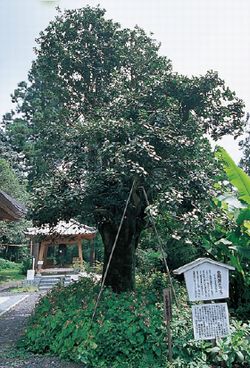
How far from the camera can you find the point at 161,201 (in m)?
6.17

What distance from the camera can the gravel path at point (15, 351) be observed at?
5.50m

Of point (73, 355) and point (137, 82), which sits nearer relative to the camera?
point (73, 355)

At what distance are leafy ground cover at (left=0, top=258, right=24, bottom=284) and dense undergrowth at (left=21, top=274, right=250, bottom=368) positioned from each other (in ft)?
50.3

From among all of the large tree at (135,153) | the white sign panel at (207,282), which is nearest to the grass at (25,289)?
the large tree at (135,153)

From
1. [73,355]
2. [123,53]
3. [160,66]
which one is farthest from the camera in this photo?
[123,53]

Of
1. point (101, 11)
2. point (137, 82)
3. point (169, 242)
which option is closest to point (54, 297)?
point (169, 242)

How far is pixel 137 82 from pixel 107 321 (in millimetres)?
7237

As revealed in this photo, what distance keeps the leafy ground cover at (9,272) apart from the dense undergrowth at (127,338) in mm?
15335

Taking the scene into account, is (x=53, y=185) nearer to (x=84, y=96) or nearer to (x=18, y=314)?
(x=18, y=314)

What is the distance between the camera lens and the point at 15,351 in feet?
20.9

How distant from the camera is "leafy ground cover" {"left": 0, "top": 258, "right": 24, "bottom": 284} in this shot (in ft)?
71.9

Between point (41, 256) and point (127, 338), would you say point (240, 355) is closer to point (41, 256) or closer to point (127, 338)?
point (127, 338)

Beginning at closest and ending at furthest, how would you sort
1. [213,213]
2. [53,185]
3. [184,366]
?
1. [184,366]
2. [213,213]
3. [53,185]

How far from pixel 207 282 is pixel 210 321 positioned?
1.94 feet
